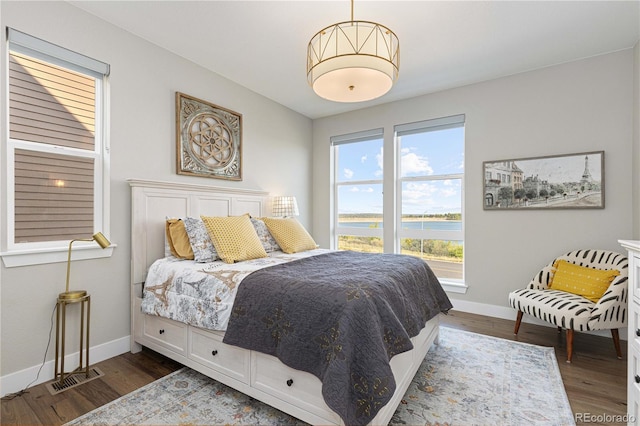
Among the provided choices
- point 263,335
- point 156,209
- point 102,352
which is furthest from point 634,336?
point 102,352

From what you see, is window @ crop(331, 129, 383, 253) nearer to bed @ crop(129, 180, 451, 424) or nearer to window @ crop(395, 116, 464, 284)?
window @ crop(395, 116, 464, 284)

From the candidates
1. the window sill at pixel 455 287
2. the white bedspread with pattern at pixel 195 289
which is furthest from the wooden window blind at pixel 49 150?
the window sill at pixel 455 287

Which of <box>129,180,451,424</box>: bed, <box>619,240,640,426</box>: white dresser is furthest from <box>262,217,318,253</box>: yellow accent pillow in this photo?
<box>619,240,640,426</box>: white dresser

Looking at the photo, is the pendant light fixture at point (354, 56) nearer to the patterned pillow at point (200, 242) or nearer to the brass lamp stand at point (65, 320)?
the patterned pillow at point (200, 242)

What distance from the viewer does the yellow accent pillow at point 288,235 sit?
2.96 metres

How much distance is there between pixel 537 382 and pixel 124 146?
3629mm

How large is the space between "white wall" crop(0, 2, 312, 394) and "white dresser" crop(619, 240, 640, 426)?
10.8ft

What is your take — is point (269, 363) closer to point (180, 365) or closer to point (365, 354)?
point (365, 354)

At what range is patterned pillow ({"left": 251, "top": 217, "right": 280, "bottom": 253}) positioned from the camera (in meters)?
2.97

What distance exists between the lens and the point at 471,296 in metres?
3.53

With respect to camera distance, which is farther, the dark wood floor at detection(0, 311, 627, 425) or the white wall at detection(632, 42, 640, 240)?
the white wall at detection(632, 42, 640, 240)

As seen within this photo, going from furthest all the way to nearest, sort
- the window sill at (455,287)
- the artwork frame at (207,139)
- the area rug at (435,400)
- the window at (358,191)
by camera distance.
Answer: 1. the window at (358,191)
2. the window sill at (455,287)
3. the artwork frame at (207,139)
4. the area rug at (435,400)

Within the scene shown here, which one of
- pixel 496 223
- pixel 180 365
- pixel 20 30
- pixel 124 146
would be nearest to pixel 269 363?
pixel 180 365

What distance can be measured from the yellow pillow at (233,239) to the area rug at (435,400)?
2.94ft
